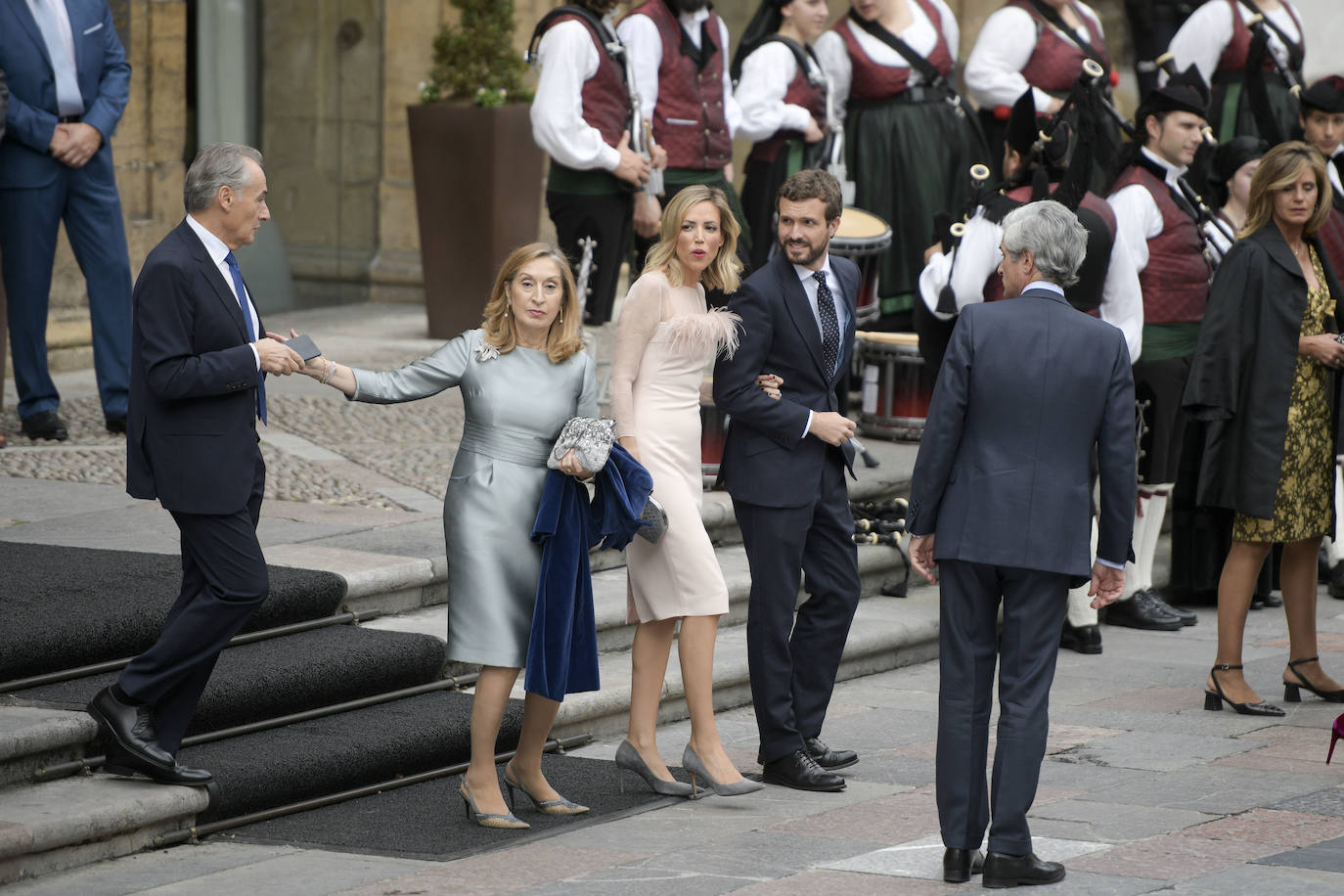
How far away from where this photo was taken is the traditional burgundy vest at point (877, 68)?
10.8 m

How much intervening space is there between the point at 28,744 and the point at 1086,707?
3762 millimetres

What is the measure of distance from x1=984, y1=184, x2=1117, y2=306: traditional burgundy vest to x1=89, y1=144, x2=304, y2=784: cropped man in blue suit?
3.28 metres

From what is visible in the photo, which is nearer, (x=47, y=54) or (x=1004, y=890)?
(x=1004, y=890)

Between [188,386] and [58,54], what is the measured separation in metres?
4.04

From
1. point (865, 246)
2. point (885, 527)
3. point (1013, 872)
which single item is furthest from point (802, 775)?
A: point (865, 246)

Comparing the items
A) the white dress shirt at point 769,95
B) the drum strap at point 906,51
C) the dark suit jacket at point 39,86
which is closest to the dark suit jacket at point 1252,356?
the white dress shirt at point 769,95

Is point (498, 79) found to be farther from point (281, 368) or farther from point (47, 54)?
point (281, 368)

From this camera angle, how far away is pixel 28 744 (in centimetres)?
554

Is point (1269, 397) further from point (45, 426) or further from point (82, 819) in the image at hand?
point (45, 426)

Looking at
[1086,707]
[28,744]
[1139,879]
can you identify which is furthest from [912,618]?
[28,744]

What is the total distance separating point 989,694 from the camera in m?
5.35

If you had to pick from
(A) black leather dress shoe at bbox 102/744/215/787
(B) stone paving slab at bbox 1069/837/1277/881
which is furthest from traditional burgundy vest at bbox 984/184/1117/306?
(A) black leather dress shoe at bbox 102/744/215/787

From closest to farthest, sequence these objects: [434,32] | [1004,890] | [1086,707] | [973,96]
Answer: [1004,890] < [1086,707] < [973,96] < [434,32]

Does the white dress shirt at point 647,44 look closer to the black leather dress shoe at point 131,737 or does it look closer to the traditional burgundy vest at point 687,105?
the traditional burgundy vest at point 687,105
